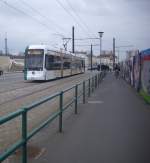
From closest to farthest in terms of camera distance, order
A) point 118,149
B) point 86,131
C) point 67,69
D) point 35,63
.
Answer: point 118,149
point 86,131
point 35,63
point 67,69

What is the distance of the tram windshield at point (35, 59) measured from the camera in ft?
107

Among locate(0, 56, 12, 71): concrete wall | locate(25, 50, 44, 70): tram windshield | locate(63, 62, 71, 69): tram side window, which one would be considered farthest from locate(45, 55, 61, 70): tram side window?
locate(0, 56, 12, 71): concrete wall

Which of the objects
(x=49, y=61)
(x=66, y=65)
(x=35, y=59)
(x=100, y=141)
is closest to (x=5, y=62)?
(x=66, y=65)

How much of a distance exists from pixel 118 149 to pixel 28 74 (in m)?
26.4

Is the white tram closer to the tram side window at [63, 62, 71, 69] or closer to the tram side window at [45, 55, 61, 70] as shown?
the tram side window at [45, 55, 61, 70]

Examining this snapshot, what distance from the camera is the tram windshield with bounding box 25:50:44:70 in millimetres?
32719

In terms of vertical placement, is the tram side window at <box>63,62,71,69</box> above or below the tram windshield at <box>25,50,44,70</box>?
below

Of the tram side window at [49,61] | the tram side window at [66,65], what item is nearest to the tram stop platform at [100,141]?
the tram side window at [49,61]

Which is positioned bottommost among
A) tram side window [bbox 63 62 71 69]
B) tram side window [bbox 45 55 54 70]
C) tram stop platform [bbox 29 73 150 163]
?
tram stop platform [bbox 29 73 150 163]

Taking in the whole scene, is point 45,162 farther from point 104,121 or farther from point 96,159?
point 104,121

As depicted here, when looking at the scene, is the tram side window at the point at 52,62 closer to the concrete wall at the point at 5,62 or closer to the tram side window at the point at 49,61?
Answer: the tram side window at the point at 49,61

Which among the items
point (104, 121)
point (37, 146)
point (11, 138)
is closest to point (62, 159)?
point (37, 146)

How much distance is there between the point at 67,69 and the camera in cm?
4550

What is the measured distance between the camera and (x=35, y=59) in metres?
32.8
